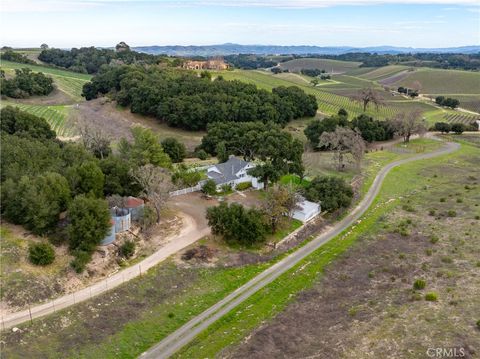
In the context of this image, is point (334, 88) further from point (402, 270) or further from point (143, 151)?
point (402, 270)

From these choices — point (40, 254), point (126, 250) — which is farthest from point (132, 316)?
point (40, 254)

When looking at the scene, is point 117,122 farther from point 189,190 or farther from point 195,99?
point 189,190

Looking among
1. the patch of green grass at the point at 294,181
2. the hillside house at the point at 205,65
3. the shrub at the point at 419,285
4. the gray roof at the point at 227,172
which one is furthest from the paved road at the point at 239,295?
the hillside house at the point at 205,65

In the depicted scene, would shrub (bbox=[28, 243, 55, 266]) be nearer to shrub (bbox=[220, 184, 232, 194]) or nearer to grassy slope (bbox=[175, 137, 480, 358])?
grassy slope (bbox=[175, 137, 480, 358])

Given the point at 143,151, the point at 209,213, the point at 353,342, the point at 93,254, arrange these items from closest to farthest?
the point at 353,342 → the point at 93,254 → the point at 209,213 → the point at 143,151

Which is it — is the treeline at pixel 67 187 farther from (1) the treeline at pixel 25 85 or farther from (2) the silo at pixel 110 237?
(1) the treeline at pixel 25 85

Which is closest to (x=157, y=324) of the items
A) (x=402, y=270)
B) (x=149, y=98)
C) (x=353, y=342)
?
(x=353, y=342)
